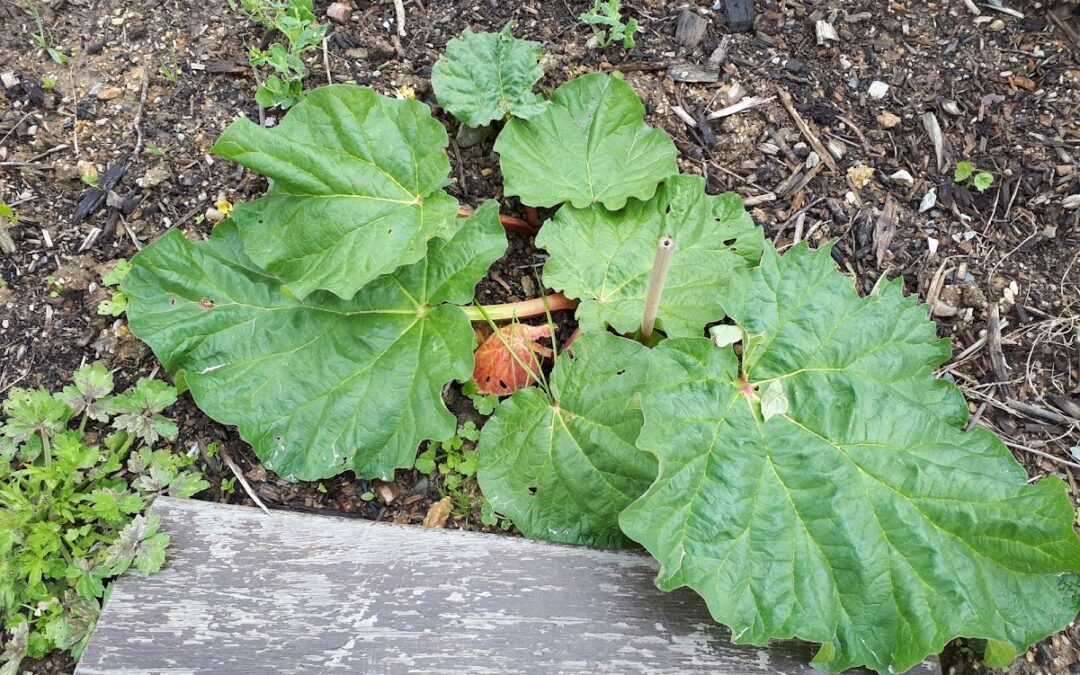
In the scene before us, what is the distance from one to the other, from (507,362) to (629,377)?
467 mm

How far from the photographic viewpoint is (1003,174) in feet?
9.28

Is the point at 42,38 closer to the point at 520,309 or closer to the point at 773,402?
the point at 520,309

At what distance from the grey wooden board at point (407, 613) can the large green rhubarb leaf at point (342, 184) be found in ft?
2.83

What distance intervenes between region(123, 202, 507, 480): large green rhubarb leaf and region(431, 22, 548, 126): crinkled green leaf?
427 millimetres

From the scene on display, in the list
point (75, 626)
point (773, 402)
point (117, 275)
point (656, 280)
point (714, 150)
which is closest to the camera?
point (656, 280)

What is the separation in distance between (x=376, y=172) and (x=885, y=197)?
182cm

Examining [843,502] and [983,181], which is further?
[983,181]

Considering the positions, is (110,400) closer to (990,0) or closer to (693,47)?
(693,47)

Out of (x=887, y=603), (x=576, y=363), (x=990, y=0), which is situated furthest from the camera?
(x=990, y=0)

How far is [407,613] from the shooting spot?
216 centimetres

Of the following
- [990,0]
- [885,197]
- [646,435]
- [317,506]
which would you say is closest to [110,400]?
[317,506]

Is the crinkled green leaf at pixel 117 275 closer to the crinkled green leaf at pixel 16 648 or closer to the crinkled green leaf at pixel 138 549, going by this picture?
the crinkled green leaf at pixel 138 549

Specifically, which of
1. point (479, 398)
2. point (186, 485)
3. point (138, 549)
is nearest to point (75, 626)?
point (138, 549)

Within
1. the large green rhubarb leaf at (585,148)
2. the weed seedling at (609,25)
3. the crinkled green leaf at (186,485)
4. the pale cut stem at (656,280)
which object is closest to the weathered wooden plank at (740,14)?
the weed seedling at (609,25)
